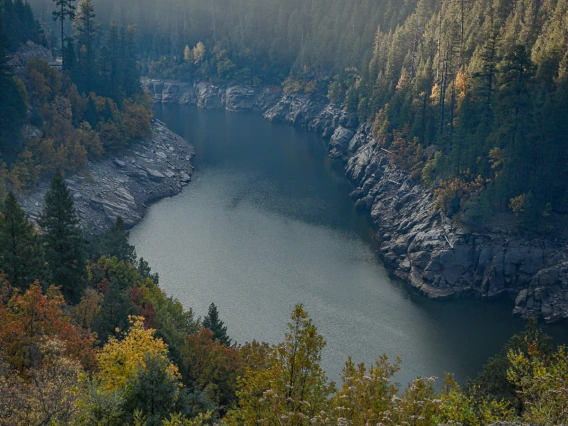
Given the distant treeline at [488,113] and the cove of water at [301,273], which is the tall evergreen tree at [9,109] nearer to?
the cove of water at [301,273]

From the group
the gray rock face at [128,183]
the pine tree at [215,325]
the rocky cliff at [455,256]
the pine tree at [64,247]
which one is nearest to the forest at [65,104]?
the gray rock face at [128,183]

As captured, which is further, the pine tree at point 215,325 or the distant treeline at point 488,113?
the distant treeline at point 488,113

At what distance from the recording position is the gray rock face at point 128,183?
97.2m

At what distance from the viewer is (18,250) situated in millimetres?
48906

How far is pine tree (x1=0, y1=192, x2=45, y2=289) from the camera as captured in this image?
4812 centimetres

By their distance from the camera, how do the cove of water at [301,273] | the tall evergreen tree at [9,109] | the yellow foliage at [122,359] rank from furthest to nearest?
1. the tall evergreen tree at [9,109]
2. the cove of water at [301,273]
3. the yellow foliage at [122,359]

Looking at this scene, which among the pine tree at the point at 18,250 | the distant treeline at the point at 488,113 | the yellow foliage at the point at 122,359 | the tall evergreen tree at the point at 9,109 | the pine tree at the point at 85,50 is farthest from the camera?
the pine tree at the point at 85,50

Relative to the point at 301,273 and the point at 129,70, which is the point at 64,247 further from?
the point at 129,70

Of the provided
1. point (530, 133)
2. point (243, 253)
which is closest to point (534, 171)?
point (530, 133)

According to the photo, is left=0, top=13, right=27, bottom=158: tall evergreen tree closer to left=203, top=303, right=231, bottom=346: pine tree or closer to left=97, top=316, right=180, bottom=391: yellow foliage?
left=203, top=303, right=231, bottom=346: pine tree

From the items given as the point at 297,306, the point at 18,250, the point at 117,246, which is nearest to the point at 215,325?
the point at 18,250

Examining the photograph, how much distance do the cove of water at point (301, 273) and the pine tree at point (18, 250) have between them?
1080 inches

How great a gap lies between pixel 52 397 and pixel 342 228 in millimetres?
83067

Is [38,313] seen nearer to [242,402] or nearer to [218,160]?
[242,402]
